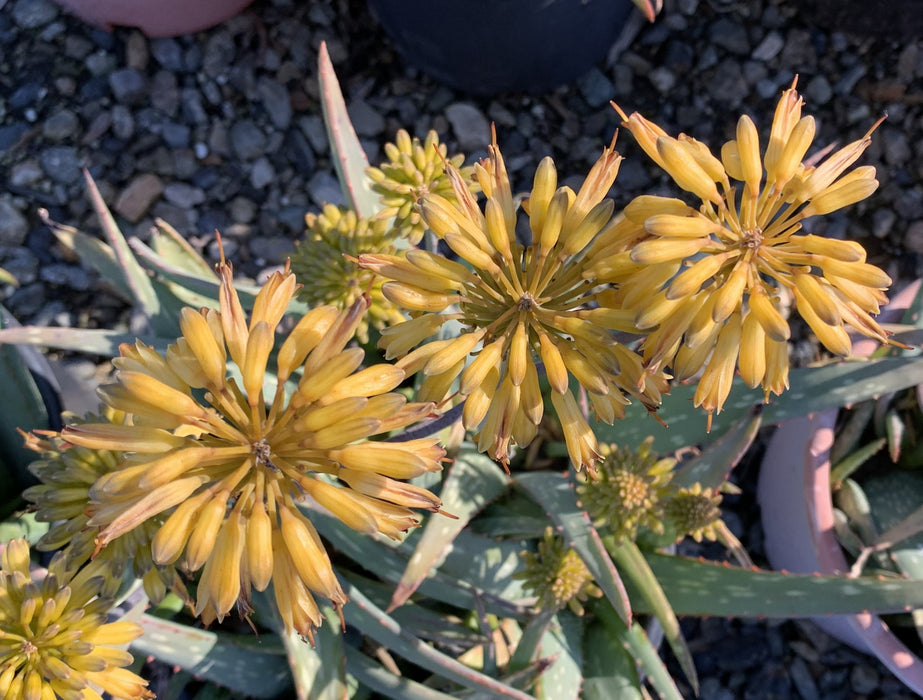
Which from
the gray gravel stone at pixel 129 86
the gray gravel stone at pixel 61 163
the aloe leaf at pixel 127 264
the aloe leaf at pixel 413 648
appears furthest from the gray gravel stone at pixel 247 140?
the aloe leaf at pixel 413 648

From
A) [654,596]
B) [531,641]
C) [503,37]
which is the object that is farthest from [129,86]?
[654,596]

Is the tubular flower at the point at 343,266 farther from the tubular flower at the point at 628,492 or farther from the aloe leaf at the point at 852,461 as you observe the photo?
the aloe leaf at the point at 852,461

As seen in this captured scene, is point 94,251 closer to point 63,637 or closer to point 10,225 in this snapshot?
point 10,225

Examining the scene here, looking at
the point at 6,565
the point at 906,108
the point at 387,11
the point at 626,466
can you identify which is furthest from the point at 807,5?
the point at 6,565

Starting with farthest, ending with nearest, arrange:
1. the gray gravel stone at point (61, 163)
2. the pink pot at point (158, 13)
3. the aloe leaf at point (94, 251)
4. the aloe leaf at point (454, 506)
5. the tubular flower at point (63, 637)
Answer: the gray gravel stone at point (61, 163) < the pink pot at point (158, 13) < the aloe leaf at point (94, 251) < the aloe leaf at point (454, 506) < the tubular flower at point (63, 637)

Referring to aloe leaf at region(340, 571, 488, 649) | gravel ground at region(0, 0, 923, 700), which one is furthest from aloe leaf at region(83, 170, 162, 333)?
gravel ground at region(0, 0, 923, 700)

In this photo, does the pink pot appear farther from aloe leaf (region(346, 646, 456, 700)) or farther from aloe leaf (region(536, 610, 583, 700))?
aloe leaf (region(536, 610, 583, 700))

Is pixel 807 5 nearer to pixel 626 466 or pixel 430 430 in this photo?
pixel 626 466
